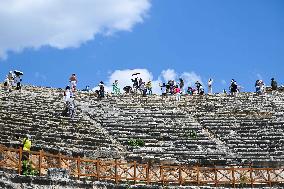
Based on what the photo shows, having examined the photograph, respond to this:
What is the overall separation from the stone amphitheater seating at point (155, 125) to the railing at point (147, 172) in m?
1.85

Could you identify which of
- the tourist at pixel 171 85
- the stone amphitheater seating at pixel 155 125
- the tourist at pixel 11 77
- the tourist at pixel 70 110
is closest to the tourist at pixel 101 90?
the stone amphitheater seating at pixel 155 125

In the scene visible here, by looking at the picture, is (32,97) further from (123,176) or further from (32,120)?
(123,176)

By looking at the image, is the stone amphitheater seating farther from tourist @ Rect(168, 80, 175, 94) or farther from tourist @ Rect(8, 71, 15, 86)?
tourist @ Rect(168, 80, 175, 94)

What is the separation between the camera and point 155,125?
31672 mm

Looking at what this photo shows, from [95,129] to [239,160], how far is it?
8.05m

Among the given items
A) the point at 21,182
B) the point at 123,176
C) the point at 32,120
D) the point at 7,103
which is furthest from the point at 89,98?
the point at 21,182

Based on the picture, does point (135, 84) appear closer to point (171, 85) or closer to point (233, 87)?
point (171, 85)

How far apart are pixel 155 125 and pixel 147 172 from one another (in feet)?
32.2

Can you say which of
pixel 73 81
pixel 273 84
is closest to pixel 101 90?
pixel 73 81

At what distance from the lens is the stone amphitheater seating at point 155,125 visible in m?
26.0

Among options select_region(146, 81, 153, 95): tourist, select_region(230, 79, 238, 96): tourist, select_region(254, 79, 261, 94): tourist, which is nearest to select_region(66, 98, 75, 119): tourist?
select_region(146, 81, 153, 95): tourist

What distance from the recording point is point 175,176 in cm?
2250

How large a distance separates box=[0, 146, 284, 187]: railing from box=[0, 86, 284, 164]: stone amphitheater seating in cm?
185

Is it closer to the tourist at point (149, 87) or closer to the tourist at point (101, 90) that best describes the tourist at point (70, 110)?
the tourist at point (101, 90)
